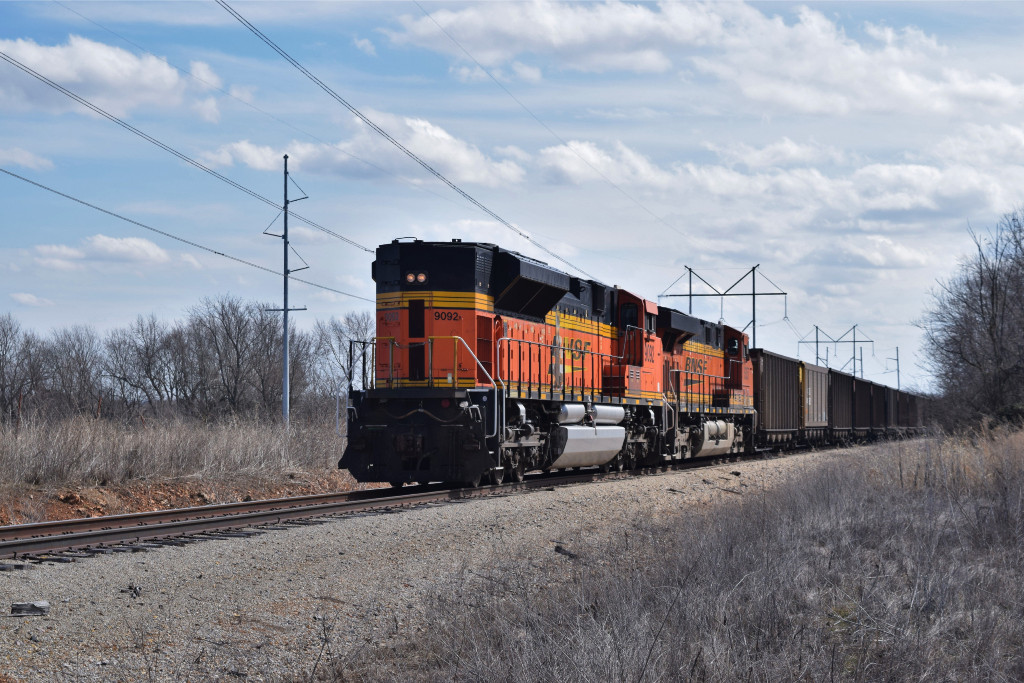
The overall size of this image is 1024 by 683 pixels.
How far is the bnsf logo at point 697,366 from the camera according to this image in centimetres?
2341

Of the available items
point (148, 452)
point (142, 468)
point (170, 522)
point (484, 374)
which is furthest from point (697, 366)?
point (170, 522)

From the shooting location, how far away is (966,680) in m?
5.01

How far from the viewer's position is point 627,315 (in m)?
19.9

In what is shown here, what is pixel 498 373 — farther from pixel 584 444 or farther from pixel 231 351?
pixel 231 351

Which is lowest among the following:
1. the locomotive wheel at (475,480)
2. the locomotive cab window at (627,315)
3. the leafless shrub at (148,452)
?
the locomotive wheel at (475,480)

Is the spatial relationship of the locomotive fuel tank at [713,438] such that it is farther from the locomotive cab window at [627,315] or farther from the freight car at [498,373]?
the locomotive cab window at [627,315]

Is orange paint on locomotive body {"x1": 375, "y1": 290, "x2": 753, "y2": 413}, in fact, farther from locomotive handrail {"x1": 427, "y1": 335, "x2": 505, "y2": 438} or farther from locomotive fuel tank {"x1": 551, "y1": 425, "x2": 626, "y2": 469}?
locomotive fuel tank {"x1": 551, "y1": 425, "x2": 626, "y2": 469}

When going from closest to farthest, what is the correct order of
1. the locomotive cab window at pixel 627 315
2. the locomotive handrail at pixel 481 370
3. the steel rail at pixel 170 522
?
the steel rail at pixel 170 522
the locomotive handrail at pixel 481 370
the locomotive cab window at pixel 627 315

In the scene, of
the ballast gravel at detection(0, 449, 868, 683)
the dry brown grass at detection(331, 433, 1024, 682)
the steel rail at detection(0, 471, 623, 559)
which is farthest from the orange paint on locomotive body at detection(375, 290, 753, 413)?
the dry brown grass at detection(331, 433, 1024, 682)

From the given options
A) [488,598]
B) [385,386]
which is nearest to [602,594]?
[488,598]

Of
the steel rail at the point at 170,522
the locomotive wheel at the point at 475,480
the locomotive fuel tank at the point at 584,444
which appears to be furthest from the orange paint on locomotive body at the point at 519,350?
the steel rail at the point at 170,522

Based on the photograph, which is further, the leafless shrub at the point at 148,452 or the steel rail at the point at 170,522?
the leafless shrub at the point at 148,452

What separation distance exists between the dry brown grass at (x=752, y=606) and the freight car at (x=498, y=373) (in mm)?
4523

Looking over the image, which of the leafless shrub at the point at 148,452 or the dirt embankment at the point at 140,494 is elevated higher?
the leafless shrub at the point at 148,452
